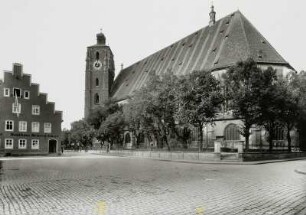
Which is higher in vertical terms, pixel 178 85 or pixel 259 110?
pixel 178 85

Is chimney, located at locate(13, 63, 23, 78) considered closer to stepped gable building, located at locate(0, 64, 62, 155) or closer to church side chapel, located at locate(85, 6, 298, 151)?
stepped gable building, located at locate(0, 64, 62, 155)

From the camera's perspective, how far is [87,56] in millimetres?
80062

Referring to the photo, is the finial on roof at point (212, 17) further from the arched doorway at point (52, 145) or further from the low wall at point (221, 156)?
the arched doorway at point (52, 145)

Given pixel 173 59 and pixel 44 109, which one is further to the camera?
pixel 173 59

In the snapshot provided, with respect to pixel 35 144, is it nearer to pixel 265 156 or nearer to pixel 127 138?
pixel 127 138

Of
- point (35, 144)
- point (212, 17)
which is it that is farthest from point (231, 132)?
point (35, 144)

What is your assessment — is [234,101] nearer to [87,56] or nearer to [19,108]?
[19,108]

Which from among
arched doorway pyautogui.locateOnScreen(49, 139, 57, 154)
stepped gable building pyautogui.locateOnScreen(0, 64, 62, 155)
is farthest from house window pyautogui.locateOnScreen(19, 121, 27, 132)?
arched doorway pyautogui.locateOnScreen(49, 139, 57, 154)

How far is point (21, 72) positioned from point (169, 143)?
22003 millimetres

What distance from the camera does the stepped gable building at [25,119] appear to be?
41.8 m

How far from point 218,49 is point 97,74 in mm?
38367

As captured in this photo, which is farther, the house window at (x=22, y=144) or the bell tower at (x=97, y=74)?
the bell tower at (x=97, y=74)

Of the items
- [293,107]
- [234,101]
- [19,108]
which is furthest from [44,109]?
[293,107]

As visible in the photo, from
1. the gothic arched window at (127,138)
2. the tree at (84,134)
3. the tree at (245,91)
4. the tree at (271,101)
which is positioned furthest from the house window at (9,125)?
the tree at (271,101)
